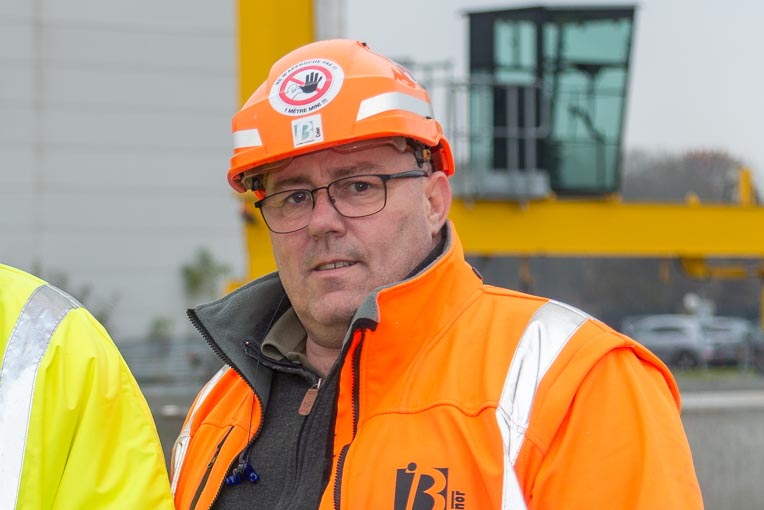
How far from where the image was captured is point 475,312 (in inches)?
86.5

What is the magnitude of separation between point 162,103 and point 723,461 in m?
20.5

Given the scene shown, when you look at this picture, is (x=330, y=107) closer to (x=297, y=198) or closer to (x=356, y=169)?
(x=356, y=169)

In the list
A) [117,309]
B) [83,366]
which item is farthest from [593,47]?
[117,309]

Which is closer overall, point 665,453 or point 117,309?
point 665,453

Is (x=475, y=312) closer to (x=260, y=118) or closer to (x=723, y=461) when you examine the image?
(x=260, y=118)

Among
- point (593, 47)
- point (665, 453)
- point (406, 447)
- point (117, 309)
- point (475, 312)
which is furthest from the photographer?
point (117, 309)

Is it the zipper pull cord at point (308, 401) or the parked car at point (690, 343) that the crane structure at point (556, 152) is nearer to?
A: the zipper pull cord at point (308, 401)

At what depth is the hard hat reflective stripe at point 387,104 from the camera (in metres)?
2.24

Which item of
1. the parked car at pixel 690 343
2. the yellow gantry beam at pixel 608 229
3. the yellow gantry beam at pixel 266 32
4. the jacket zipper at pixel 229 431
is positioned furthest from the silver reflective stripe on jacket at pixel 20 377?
the parked car at pixel 690 343

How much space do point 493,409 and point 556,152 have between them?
9.45 m

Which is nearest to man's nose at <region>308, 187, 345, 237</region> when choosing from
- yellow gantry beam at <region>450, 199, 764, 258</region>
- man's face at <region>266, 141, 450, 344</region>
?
man's face at <region>266, 141, 450, 344</region>

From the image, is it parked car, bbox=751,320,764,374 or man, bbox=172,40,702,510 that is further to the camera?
parked car, bbox=751,320,764,374

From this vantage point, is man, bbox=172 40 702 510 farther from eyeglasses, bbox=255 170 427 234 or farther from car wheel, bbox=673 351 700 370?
car wheel, bbox=673 351 700 370

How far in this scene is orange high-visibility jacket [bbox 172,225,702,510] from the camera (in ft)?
5.91
